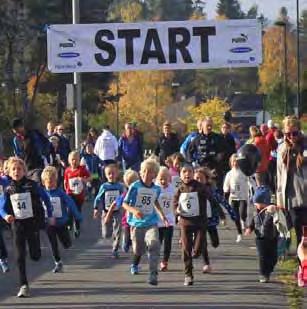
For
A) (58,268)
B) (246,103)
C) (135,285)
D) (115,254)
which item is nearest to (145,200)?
(135,285)

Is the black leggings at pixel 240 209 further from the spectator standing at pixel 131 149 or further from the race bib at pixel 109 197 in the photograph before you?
the spectator standing at pixel 131 149

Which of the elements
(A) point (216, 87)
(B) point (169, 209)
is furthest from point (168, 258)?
(A) point (216, 87)

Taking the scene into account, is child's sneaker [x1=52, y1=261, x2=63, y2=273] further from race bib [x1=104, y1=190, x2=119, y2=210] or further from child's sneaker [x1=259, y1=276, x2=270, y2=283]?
child's sneaker [x1=259, y1=276, x2=270, y2=283]

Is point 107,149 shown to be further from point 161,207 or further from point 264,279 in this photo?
point 264,279

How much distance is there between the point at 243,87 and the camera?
120938 mm

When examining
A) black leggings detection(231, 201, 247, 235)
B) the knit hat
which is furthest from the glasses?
black leggings detection(231, 201, 247, 235)

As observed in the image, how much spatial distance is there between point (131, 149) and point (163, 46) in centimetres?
385

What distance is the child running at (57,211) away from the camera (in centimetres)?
1357

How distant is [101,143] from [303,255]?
13.9 meters

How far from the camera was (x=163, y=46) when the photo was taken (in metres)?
19.5

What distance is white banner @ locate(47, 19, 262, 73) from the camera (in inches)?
761

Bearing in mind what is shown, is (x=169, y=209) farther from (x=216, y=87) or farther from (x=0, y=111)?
(x=216, y=87)

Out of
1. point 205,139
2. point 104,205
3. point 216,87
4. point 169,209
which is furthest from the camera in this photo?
point 216,87

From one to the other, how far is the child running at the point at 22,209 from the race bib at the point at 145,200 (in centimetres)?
119
